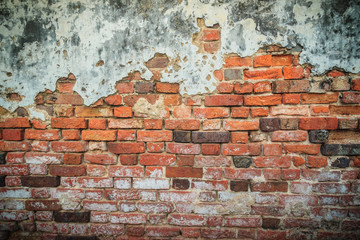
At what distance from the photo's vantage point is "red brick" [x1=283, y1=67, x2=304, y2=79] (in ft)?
4.07

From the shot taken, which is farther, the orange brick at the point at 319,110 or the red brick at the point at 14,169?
the red brick at the point at 14,169

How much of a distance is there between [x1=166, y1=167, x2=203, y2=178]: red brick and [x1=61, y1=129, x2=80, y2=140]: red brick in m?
0.69

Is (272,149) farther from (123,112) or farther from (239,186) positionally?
(123,112)

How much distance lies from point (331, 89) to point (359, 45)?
32cm

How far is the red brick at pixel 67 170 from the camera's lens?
1.36 meters

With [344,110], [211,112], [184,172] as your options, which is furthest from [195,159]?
[344,110]

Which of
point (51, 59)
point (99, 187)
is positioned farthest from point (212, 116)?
point (51, 59)

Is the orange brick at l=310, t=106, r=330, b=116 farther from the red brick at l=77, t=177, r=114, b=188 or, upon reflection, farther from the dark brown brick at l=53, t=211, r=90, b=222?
the dark brown brick at l=53, t=211, r=90, b=222

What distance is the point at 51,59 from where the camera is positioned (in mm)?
1324

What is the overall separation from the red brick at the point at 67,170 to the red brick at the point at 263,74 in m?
1.34

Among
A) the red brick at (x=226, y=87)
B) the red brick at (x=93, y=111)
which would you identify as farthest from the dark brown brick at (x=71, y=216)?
the red brick at (x=226, y=87)

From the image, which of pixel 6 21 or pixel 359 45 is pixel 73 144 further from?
pixel 359 45

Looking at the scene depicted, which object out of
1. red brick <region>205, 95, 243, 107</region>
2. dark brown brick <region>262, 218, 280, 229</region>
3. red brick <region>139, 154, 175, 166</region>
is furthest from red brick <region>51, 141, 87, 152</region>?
dark brown brick <region>262, 218, 280, 229</region>

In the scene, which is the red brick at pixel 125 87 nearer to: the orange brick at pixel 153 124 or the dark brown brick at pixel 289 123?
the orange brick at pixel 153 124
